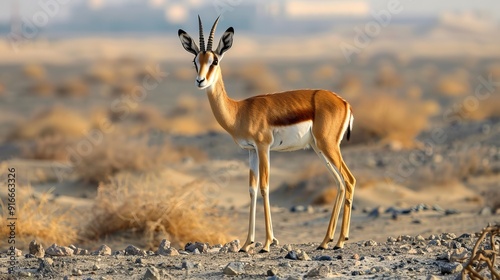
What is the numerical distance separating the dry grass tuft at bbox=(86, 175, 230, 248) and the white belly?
104 inches

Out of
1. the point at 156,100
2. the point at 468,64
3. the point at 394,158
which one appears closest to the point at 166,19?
the point at 468,64

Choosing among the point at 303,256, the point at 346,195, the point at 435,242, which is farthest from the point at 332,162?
the point at 435,242

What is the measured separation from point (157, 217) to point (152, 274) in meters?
3.57

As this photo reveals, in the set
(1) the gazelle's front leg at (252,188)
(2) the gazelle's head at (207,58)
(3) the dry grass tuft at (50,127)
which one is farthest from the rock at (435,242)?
(3) the dry grass tuft at (50,127)

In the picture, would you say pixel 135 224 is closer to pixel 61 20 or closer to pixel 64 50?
pixel 64 50

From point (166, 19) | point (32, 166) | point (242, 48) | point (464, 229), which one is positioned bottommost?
point (464, 229)

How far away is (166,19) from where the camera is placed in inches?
6944

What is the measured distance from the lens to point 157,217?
10.3m

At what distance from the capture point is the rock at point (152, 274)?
22.1 ft

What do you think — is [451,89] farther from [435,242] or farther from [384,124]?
[435,242]

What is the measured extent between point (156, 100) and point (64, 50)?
63667 millimetres

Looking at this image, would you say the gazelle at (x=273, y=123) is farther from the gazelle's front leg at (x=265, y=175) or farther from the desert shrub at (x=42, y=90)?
the desert shrub at (x=42, y=90)

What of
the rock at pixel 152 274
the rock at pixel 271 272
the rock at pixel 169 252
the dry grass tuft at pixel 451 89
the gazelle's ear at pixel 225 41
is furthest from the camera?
the dry grass tuft at pixel 451 89

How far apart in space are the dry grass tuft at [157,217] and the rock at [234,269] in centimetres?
325
